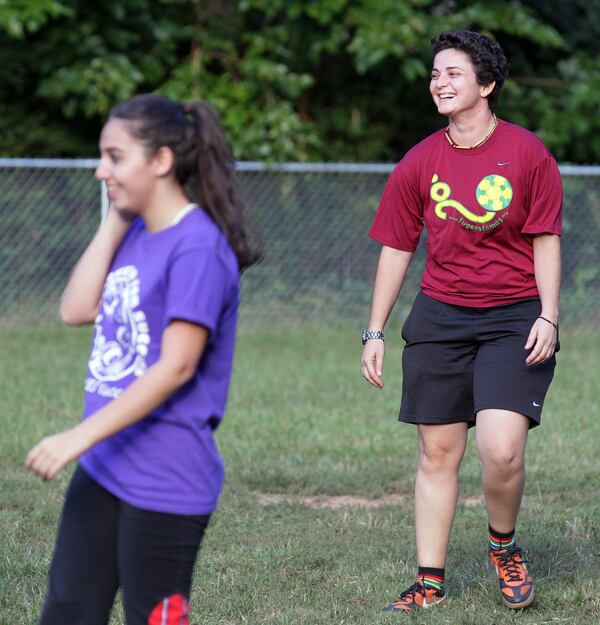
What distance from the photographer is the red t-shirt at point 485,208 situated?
384 centimetres

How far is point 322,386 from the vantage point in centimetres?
852

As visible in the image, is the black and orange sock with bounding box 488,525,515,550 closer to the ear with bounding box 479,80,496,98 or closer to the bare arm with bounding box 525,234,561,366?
the bare arm with bounding box 525,234,561,366

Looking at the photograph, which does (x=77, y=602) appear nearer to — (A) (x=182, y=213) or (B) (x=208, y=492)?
(B) (x=208, y=492)

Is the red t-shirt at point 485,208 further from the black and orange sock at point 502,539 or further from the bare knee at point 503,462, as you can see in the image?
the black and orange sock at point 502,539

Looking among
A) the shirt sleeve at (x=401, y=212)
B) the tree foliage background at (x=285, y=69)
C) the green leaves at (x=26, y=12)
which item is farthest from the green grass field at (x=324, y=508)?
the tree foliage background at (x=285, y=69)

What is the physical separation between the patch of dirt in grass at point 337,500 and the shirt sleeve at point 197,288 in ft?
10.3

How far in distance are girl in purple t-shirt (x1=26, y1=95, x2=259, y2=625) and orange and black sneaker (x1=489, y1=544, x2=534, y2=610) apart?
176 cm

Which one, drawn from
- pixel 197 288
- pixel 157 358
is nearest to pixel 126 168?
pixel 197 288

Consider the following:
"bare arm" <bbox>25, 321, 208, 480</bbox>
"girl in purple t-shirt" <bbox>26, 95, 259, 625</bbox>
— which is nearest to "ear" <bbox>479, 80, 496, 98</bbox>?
"girl in purple t-shirt" <bbox>26, 95, 259, 625</bbox>

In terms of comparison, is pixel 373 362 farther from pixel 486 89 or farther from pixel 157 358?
pixel 157 358

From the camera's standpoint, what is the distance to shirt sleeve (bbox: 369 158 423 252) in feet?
13.2

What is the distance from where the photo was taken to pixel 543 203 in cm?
384

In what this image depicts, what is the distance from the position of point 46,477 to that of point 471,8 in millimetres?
10693

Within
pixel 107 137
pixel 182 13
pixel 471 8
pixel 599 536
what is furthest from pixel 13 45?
pixel 107 137
